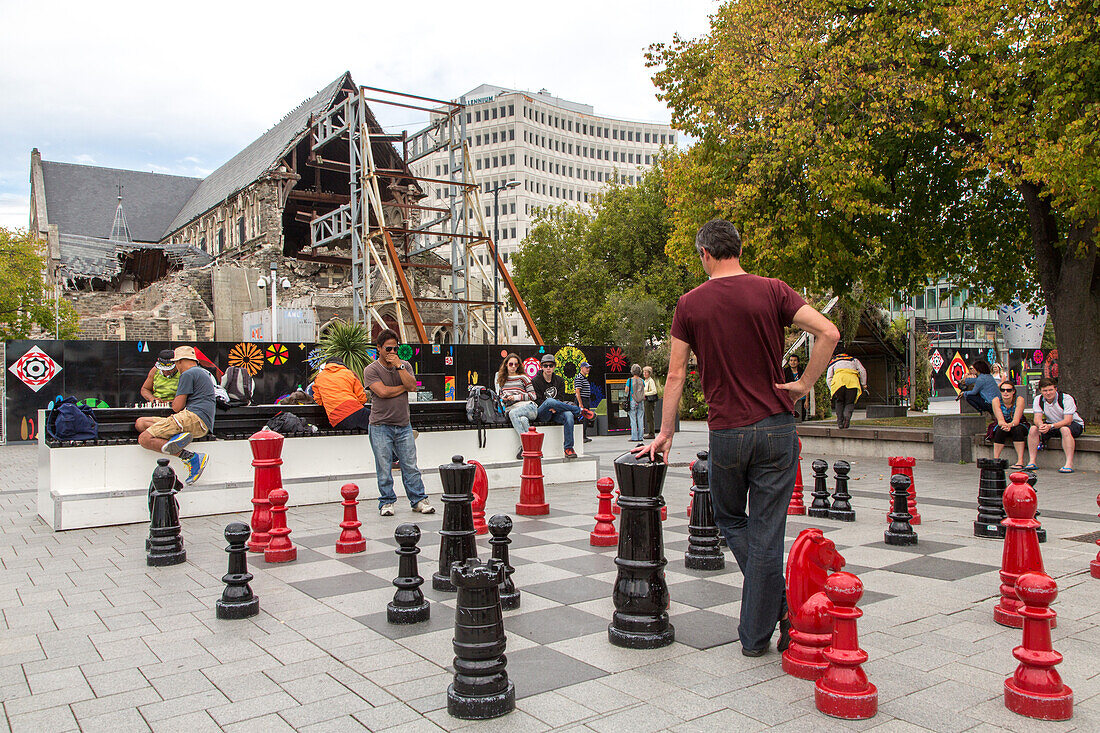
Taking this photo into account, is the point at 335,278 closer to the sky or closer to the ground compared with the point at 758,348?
closer to the sky

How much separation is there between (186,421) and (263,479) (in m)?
2.53

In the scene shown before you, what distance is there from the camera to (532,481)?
334 inches

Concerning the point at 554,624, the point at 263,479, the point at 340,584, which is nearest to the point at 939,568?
the point at 554,624

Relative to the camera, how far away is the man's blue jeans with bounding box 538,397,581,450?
11.8 meters

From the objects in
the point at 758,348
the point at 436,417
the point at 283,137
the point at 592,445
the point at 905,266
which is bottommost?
the point at 592,445

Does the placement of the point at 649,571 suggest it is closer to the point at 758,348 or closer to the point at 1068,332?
the point at 758,348

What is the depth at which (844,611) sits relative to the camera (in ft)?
10.5

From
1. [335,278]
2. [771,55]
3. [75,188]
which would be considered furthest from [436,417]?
[75,188]

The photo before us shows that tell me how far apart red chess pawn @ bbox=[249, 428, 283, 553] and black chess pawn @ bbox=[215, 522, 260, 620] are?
174cm

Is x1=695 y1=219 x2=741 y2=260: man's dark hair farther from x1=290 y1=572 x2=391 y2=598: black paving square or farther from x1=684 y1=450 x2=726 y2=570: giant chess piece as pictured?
x1=290 y1=572 x2=391 y2=598: black paving square

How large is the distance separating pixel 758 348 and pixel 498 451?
782cm

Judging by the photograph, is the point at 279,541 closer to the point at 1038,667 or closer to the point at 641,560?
the point at 641,560

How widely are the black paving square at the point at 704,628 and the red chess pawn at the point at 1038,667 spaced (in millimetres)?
1394

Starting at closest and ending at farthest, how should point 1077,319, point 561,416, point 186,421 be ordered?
point 186,421, point 561,416, point 1077,319
